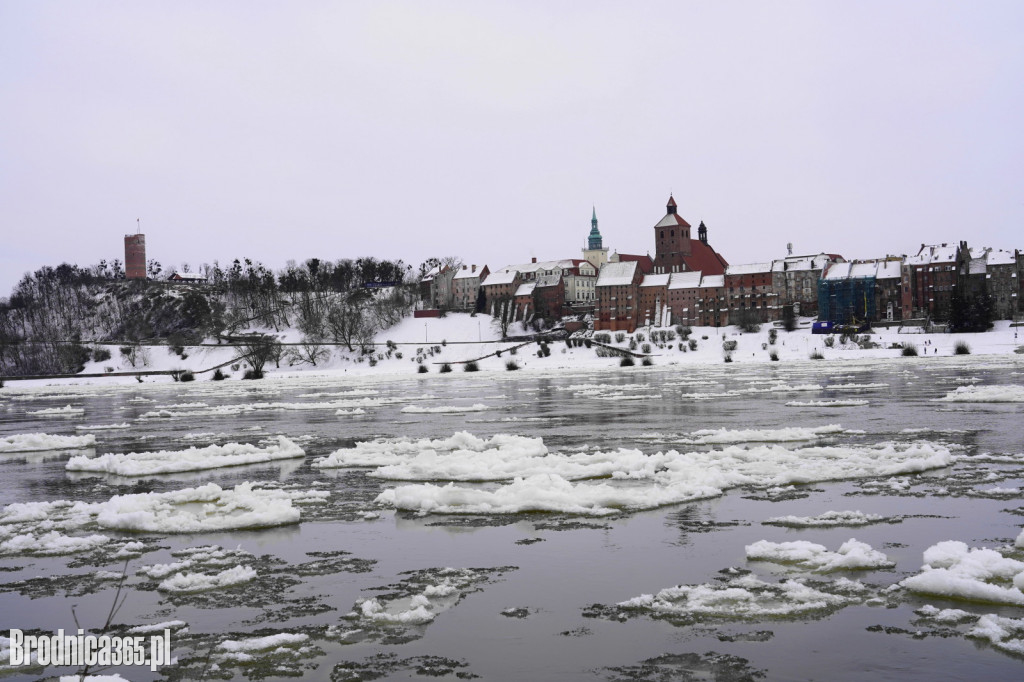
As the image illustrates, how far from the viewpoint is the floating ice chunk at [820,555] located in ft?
28.4

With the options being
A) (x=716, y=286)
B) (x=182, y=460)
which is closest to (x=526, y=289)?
(x=716, y=286)

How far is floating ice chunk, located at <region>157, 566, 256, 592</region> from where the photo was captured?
8695mm

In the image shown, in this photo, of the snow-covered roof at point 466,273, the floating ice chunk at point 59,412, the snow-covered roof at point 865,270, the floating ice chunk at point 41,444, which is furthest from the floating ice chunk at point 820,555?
the snow-covered roof at point 466,273

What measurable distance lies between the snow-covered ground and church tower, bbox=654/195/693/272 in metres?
21.3

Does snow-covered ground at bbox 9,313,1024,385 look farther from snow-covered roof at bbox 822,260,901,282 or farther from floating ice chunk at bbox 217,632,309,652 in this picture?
floating ice chunk at bbox 217,632,309,652

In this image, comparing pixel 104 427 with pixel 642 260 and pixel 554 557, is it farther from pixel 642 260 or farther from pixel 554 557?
pixel 642 260

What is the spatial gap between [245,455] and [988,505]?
42.8 ft

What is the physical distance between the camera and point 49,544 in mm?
10797

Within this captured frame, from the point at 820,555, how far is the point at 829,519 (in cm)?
180

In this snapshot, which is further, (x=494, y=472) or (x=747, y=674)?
(x=494, y=472)

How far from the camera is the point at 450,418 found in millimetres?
27766

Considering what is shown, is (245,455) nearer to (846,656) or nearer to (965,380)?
(846,656)

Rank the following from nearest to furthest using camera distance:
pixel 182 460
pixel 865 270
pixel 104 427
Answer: pixel 182 460 < pixel 104 427 < pixel 865 270

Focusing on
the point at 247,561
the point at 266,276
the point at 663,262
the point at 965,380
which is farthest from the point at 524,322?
the point at 247,561
